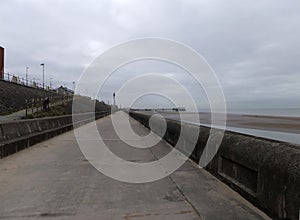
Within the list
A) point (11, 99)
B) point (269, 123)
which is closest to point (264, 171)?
point (269, 123)

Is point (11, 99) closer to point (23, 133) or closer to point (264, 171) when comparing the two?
point (23, 133)

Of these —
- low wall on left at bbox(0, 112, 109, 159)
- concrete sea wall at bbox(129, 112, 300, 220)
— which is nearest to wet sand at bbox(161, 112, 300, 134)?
low wall on left at bbox(0, 112, 109, 159)

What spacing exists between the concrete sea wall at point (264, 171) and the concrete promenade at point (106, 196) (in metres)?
0.21

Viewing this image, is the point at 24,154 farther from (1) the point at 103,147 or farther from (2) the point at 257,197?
(2) the point at 257,197

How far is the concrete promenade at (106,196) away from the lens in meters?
4.50

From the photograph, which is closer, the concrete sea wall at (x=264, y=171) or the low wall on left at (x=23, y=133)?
the concrete sea wall at (x=264, y=171)

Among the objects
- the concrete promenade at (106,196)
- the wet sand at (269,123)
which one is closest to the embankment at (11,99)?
the wet sand at (269,123)

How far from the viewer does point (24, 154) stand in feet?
32.1

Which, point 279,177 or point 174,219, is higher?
point 279,177

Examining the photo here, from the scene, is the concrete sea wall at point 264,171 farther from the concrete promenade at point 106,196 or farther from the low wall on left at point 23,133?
the low wall on left at point 23,133

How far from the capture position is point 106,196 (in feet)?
17.6

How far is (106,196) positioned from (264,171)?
2582mm

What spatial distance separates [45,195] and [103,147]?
6574 mm

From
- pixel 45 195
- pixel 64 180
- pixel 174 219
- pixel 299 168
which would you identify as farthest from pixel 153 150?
pixel 299 168
